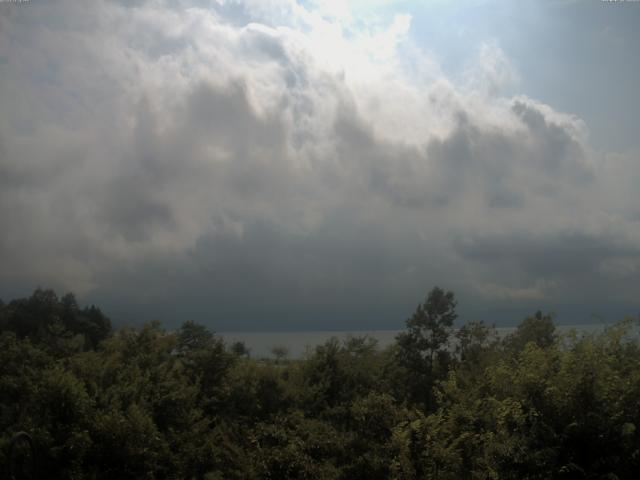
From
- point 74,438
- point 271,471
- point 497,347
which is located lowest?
point 271,471

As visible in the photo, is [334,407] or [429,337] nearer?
[334,407]

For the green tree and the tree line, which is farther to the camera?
the green tree

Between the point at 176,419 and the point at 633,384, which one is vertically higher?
the point at 633,384

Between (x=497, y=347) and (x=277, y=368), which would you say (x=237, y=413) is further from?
(x=497, y=347)

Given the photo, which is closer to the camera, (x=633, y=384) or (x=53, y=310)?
(x=633, y=384)

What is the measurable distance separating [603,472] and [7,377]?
73.0ft

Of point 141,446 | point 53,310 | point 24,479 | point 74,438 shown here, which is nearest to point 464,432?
point 141,446

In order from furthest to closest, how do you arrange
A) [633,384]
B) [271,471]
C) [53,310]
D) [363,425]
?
[53,310]
[363,425]
[271,471]
[633,384]

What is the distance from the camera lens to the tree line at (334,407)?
12.5 meters

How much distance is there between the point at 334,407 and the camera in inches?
972

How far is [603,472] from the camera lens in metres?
11.8

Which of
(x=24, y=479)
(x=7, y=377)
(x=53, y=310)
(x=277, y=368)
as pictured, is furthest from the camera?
(x=53, y=310)

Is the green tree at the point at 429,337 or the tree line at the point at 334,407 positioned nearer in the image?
the tree line at the point at 334,407

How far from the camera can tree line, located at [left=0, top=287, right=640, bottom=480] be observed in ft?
40.9
